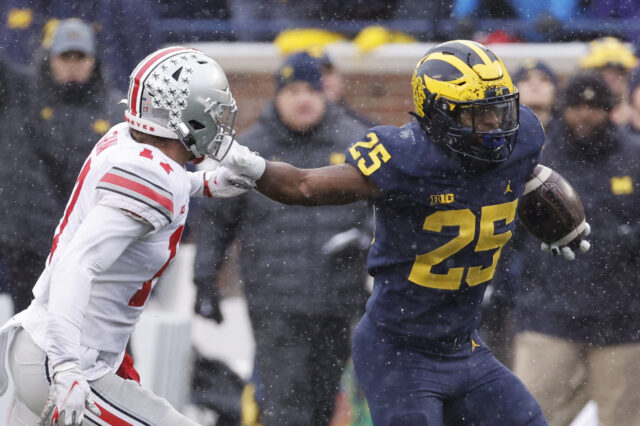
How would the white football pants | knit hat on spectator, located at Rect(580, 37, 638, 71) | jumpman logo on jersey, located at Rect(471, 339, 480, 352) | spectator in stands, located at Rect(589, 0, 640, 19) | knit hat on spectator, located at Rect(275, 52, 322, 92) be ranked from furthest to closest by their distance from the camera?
spectator in stands, located at Rect(589, 0, 640, 19)
knit hat on spectator, located at Rect(580, 37, 638, 71)
knit hat on spectator, located at Rect(275, 52, 322, 92)
jumpman logo on jersey, located at Rect(471, 339, 480, 352)
the white football pants

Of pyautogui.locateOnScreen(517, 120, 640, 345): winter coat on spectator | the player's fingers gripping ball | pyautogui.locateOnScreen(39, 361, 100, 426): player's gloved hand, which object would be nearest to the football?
the player's fingers gripping ball

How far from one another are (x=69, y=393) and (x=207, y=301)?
2.34 m

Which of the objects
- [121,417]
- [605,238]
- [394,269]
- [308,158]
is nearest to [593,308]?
[605,238]

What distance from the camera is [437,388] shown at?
13.5ft

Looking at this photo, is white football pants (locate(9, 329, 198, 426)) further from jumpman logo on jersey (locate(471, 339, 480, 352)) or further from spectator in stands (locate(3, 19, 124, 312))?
spectator in stands (locate(3, 19, 124, 312))

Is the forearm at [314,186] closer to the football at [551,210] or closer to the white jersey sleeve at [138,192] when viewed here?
the white jersey sleeve at [138,192]

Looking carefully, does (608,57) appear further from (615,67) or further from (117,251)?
(117,251)

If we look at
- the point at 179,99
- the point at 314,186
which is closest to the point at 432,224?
the point at 314,186

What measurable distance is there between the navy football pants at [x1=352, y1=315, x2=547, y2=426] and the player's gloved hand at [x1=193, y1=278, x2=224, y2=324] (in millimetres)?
1573

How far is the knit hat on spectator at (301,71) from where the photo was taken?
574 cm

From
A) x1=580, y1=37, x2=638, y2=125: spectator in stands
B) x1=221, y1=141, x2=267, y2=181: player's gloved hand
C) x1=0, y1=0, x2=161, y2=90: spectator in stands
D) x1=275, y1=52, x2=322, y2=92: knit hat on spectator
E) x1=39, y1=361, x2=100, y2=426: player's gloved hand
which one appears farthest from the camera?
x1=0, y1=0, x2=161, y2=90: spectator in stands

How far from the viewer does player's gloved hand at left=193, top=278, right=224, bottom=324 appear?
5.71m

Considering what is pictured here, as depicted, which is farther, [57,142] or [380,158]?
[57,142]

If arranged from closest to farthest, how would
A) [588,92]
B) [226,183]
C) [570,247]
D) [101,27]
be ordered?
[226,183], [570,247], [588,92], [101,27]
